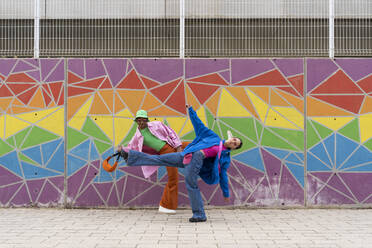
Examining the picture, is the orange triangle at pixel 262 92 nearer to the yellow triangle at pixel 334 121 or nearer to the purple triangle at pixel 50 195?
the yellow triangle at pixel 334 121

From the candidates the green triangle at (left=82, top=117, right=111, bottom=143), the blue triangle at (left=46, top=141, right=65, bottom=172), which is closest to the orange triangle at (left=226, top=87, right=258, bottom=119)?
the green triangle at (left=82, top=117, right=111, bottom=143)

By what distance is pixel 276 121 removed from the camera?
7.58 meters

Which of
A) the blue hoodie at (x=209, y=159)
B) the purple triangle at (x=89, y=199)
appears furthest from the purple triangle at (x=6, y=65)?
the blue hoodie at (x=209, y=159)

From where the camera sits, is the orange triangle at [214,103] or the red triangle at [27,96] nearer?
the orange triangle at [214,103]

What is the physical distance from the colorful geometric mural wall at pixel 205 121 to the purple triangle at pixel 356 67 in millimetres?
17

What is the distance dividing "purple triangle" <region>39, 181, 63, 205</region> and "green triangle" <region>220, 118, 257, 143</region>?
9.99 ft

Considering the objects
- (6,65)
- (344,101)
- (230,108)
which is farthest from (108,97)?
(344,101)

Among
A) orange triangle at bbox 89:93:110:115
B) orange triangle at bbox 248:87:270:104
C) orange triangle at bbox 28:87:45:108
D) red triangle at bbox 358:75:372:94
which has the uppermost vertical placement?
red triangle at bbox 358:75:372:94

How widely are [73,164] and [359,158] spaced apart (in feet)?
16.0

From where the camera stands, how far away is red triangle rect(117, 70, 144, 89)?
25.2ft

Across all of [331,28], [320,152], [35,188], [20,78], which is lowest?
[35,188]

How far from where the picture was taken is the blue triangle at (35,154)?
302 inches

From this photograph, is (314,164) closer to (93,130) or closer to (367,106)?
(367,106)

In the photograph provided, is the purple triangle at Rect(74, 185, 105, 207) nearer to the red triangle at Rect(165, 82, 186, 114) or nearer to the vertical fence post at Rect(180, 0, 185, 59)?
the red triangle at Rect(165, 82, 186, 114)
